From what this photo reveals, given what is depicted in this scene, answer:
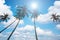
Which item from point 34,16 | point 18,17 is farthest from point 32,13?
point 18,17

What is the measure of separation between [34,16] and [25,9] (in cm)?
168

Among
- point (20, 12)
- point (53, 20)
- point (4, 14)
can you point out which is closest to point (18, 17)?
point (20, 12)

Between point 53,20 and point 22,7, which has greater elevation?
point 22,7

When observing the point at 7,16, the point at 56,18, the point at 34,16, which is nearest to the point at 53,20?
the point at 56,18

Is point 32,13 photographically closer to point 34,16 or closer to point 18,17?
point 34,16

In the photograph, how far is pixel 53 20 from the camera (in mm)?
19234

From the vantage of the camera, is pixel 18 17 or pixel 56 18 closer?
pixel 56 18

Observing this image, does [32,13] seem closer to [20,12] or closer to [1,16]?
[20,12]

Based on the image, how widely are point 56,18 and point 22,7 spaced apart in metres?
5.01

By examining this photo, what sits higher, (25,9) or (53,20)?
(25,9)

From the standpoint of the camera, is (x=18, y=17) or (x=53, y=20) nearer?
(x=53, y=20)

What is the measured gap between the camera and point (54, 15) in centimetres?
1953

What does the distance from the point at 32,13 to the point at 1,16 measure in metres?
4.42

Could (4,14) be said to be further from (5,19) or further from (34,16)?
(34,16)
